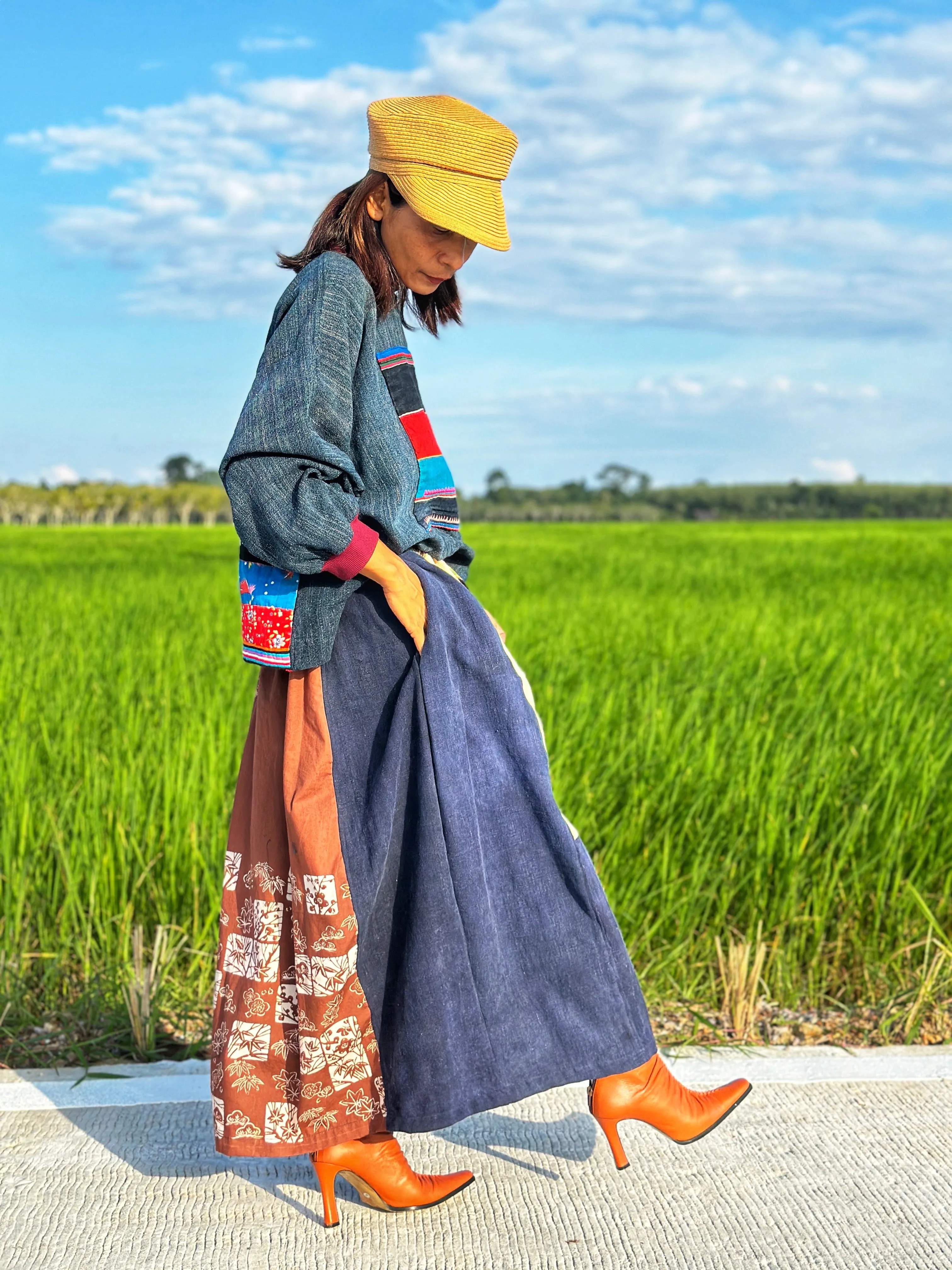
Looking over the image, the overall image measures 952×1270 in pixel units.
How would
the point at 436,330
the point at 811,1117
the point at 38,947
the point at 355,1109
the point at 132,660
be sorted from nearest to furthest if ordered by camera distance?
1. the point at 355,1109
2. the point at 436,330
3. the point at 811,1117
4. the point at 38,947
5. the point at 132,660

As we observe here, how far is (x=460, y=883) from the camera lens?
4.52 feet

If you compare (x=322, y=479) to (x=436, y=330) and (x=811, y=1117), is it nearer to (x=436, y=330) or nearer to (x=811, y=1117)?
(x=436, y=330)

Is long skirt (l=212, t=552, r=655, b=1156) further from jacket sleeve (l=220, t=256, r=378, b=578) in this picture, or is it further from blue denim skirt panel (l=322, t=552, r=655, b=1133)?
jacket sleeve (l=220, t=256, r=378, b=578)

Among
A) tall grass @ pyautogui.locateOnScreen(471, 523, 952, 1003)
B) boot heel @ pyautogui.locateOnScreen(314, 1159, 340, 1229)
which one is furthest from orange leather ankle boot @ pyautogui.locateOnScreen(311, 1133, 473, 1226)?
tall grass @ pyautogui.locateOnScreen(471, 523, 952, 1003)

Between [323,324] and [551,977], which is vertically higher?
[323,324]

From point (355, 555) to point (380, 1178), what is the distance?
0.84m

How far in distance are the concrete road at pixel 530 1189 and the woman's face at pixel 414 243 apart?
4.19 feet

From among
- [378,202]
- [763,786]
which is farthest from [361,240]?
[763,786]

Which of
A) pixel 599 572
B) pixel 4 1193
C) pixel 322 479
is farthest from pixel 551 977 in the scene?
pixel 599 572

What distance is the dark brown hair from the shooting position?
55.4 inches

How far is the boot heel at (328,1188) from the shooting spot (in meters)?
1.43

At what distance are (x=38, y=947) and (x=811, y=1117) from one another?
171 cm

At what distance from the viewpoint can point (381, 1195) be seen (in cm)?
145

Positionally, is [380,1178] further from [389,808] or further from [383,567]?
[383,567]
